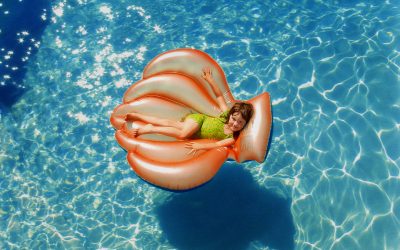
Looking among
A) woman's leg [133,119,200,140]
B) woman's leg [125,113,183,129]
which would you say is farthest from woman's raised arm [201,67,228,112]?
woman's leg [125,113,183,129]

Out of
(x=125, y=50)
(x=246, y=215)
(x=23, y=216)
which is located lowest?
(x=23, y=216)

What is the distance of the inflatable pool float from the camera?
4.09m

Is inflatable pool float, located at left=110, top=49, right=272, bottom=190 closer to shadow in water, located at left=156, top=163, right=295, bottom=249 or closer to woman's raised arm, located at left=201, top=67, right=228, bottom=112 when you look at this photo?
woman's raised arm, located at left=201, top=67, right=228, bottom=112

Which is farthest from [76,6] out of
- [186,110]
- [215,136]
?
[215,136]

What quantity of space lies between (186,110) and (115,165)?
1287 millimetres

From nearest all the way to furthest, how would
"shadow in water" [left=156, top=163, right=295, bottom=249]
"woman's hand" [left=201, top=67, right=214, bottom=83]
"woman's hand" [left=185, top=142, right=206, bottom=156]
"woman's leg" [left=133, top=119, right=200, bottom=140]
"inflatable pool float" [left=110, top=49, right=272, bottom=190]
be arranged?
1. "inflatable pool float" [left=110, top=49, right=272, bottom=190]
2. "woman's hand" [left=185, top=142, right=206, bottom=156]
3. "woman's leg" [left=133, top=119, right=200, bottom=140]
4. "shadow in water" [left=156, top=163, right=295, bottom=249]
5. "woman's hand" [left=201, top=67, right=214, bottom=83]

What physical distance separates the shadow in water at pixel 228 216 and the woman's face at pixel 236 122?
1012 mm

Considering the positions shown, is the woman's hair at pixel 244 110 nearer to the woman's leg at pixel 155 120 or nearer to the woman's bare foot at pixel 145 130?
the woman's leg at pixel 155 120

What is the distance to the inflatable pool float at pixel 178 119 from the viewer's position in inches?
161

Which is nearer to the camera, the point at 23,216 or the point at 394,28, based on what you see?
the point at 23,216

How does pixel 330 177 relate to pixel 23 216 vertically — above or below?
above

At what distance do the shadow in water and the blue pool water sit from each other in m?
0.01

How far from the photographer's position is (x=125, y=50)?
20.8 feet

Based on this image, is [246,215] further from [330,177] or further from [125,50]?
[125,50]
